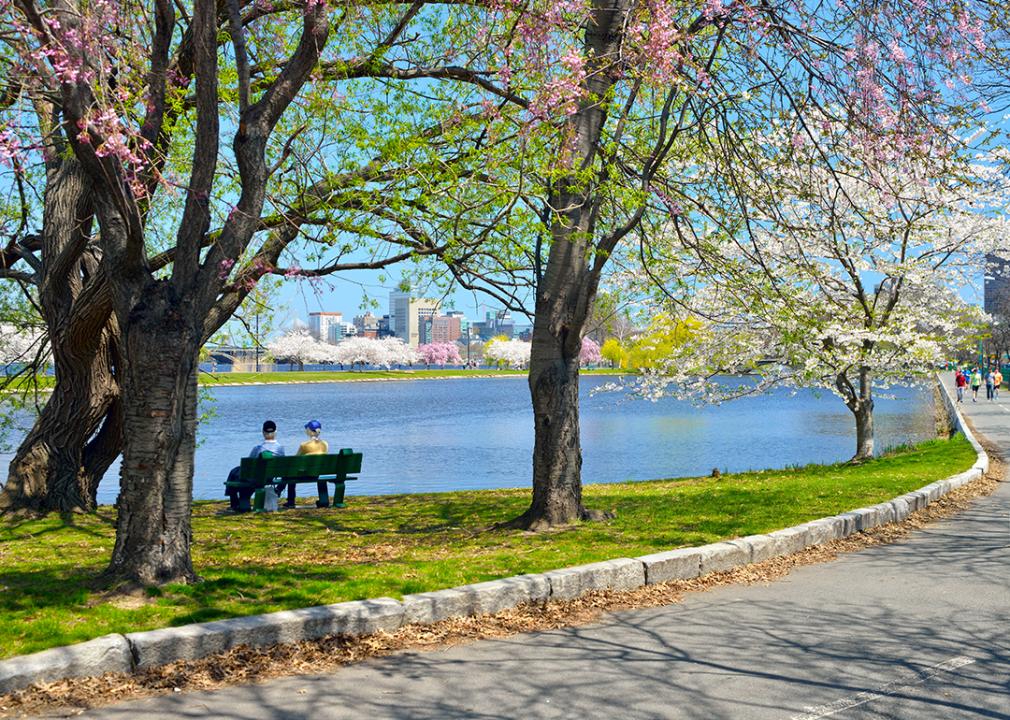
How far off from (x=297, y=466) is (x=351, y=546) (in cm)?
438

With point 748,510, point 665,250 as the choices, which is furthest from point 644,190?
point 748,510

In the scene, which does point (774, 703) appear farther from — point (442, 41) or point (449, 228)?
point (442, 41)

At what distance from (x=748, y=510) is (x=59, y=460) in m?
8.57

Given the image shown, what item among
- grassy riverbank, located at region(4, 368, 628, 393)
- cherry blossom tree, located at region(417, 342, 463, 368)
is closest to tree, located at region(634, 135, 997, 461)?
grassy riverbank, located at region(4, 368, 628, 393)

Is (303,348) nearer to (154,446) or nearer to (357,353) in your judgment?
(357,353)

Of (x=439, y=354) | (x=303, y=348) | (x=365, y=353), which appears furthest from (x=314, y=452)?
(x=439, y=354)

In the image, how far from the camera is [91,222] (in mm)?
12562

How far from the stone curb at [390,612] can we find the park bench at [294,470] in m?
6.59

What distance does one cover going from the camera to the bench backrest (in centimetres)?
1335

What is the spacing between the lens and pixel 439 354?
17488 centimetres

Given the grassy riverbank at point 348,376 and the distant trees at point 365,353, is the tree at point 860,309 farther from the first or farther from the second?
the distant trees at point 365,353

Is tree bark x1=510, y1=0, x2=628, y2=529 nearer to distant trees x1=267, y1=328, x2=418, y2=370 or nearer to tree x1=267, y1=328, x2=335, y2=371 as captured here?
tree x1=267, y1=328, x2=335, y2=371

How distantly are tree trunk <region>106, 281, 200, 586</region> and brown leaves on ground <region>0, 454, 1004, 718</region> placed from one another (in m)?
1.54

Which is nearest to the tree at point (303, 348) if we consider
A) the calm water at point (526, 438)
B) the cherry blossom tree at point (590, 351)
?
the cherry blossom tree at point (590, 351)
